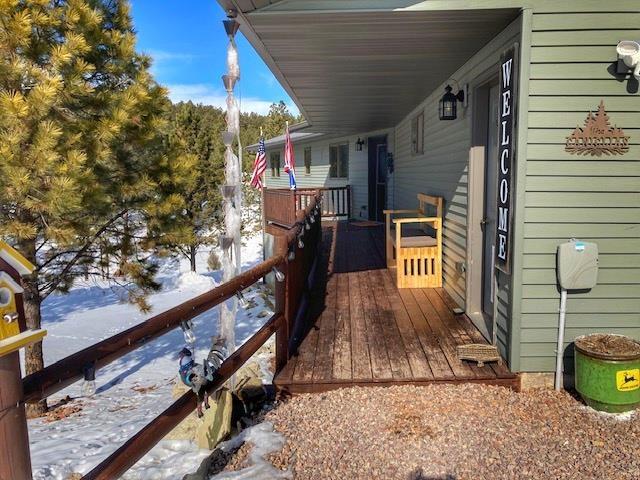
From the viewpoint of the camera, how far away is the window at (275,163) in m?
22.2

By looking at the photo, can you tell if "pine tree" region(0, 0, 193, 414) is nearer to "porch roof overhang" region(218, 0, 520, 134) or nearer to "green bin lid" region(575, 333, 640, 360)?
"porch roof overhang" region(218, 0, 520, 134)

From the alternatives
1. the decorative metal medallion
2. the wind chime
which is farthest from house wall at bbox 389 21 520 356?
the wind chime

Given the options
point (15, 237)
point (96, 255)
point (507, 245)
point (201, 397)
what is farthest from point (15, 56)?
point (507, 245)

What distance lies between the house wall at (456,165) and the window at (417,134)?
0.37 ft

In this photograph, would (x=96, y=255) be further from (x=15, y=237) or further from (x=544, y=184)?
(x=544, y=184)

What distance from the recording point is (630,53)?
312 cm

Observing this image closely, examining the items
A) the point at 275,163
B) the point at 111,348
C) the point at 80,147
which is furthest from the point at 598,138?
the point at 275,163

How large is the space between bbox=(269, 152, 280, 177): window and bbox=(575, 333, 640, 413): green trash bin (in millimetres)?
19765

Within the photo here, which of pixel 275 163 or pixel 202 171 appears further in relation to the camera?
pixel 275 163

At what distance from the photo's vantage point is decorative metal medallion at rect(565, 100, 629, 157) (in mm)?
3330

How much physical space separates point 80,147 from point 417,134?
5.31 meters

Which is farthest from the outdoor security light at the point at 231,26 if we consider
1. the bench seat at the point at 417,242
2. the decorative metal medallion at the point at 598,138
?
the bench seat at the point at 417,242

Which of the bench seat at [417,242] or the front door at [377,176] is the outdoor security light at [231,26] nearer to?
the bench seat at [417,242]

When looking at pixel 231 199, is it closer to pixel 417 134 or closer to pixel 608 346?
pixel 608 346
